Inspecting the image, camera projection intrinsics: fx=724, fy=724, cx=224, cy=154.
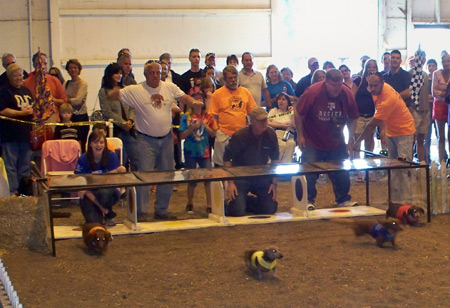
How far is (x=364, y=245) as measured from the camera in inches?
268

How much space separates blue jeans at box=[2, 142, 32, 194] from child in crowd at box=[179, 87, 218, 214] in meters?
2.04

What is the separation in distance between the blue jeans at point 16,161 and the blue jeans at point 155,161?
72.0 inches

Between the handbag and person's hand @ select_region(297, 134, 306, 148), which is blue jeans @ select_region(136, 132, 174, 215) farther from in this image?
the handbag

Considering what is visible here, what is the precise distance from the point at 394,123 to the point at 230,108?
202 cm

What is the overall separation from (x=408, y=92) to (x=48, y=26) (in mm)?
7042

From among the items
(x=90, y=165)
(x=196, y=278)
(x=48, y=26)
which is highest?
(x=48, y=26)

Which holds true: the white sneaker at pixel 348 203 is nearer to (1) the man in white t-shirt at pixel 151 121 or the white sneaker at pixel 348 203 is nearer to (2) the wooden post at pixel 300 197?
(2) the wooden post at pixel 300 197

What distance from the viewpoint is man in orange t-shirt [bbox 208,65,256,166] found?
342 inches

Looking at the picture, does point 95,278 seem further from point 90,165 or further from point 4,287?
point 90,165

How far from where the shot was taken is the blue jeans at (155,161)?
26.2 feet

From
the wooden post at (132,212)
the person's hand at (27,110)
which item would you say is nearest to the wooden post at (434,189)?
the wooden post at (132,212)

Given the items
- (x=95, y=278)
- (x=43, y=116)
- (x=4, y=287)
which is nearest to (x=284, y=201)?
(x=43, y=116)

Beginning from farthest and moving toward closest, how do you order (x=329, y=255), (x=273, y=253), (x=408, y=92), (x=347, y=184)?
(x=408, y=92) < (x=347, y=184) < (x=329, y=255) < (x=273, y=253)

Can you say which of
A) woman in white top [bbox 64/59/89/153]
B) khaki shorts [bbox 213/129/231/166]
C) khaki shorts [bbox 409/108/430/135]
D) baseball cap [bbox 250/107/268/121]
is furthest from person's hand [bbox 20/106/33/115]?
khaki shorts [bbox 409/108/430/135]
